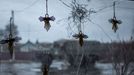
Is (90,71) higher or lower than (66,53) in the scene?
lower

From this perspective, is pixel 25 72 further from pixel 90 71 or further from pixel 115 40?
pixel 115 40

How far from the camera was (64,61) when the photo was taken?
2.96 metres

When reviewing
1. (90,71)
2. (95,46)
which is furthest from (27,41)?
(90,71)

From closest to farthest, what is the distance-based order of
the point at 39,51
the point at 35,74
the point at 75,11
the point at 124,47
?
1. the point at 75,11
2. the point at 39,51
3. the point at 124,47
4. the point at 35,74

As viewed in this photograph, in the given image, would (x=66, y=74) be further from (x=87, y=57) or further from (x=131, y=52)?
(x=131, y=52)

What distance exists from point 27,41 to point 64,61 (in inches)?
28.0

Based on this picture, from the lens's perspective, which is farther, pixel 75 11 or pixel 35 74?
pixel 35 74

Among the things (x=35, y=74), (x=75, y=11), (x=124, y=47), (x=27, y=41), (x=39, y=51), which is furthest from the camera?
(x=35, y=74)

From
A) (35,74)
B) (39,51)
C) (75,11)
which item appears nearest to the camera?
(75,11)

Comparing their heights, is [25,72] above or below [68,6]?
below

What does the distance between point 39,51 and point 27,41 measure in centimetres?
31

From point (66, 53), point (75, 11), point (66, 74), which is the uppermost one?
point (75, 11)

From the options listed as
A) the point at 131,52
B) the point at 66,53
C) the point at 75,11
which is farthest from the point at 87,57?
the point at 75,11

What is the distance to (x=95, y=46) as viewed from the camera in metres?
2.81
